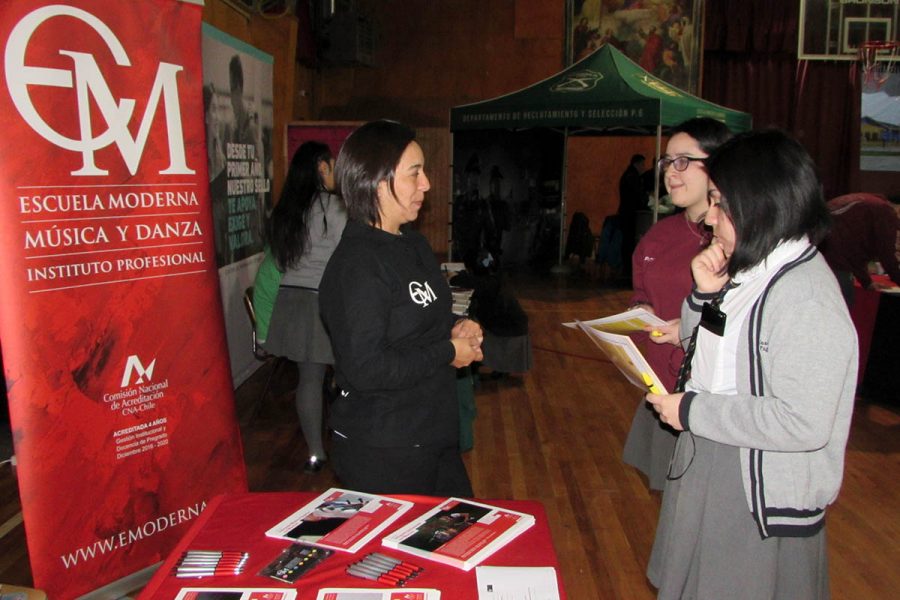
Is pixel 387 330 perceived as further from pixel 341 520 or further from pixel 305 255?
pixel 305 255

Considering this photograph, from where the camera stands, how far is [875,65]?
10453 mm

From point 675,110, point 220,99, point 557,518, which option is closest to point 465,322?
point 557,518

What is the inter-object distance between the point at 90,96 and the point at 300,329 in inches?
57.7

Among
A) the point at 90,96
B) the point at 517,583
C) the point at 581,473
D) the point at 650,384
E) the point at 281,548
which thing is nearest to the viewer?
the point at 517,583

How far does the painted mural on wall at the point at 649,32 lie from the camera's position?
10.7m

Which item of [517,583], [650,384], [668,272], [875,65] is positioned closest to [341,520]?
[517,583]

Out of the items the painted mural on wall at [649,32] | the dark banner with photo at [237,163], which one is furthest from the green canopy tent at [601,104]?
the painted mural on wall at [649,32]

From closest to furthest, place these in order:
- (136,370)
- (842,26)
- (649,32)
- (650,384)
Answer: (650,384) → (136,370) → (842,26) → (649,32)

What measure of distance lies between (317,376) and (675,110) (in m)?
5.00

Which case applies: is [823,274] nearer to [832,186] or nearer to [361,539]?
[361,539]

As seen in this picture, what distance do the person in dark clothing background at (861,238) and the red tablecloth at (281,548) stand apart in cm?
351

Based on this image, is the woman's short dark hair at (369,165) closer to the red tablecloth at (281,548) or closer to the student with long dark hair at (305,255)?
the red tablecloth at (281,548)

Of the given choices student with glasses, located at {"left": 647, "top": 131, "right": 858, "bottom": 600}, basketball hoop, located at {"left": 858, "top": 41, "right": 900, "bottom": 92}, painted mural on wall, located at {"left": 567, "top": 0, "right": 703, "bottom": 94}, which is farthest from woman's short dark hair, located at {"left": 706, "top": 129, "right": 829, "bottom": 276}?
basketball hoop, located at {"left": 858, "top": 41, "right": 900, "bottom": 92}

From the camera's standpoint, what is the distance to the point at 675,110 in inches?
279
